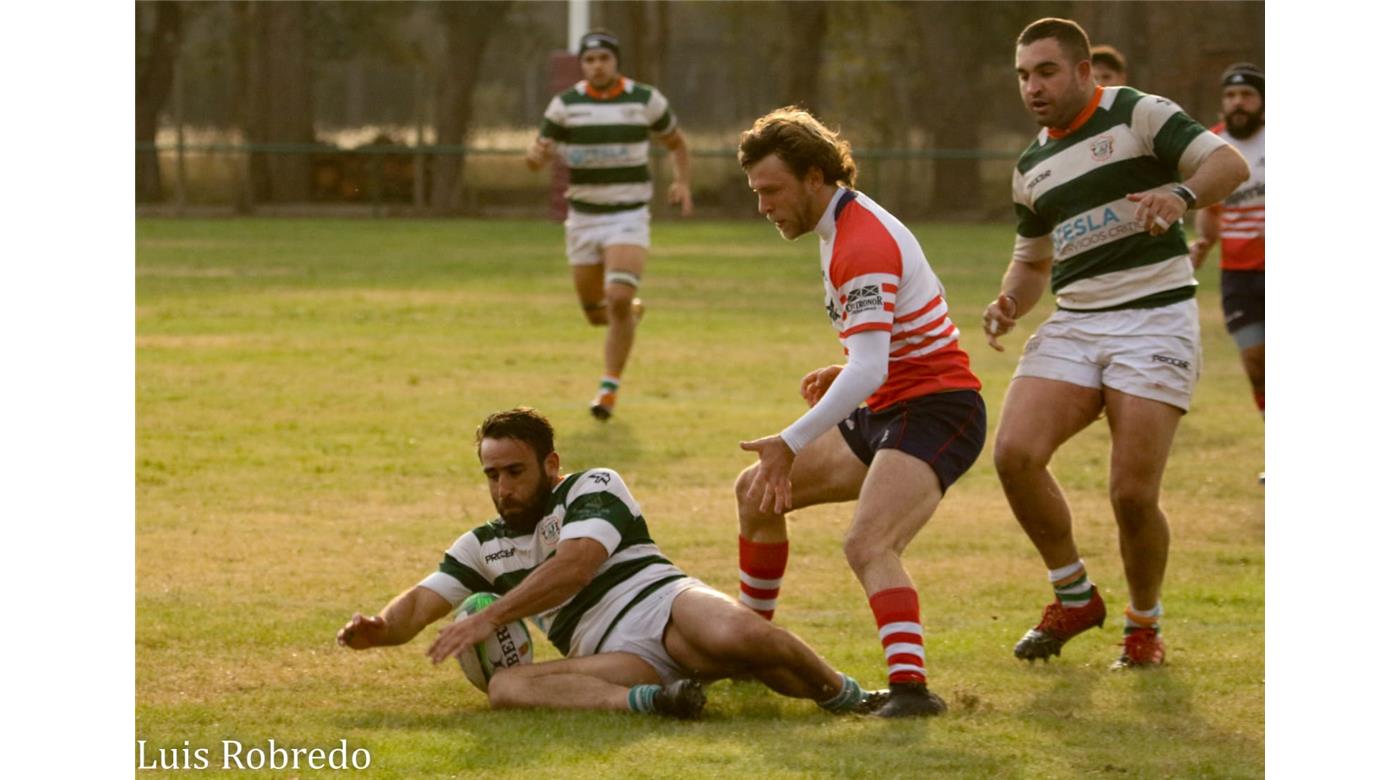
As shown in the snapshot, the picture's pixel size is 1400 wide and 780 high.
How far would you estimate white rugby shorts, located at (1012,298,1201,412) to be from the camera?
673 cm

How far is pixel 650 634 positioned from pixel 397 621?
2.53 feet

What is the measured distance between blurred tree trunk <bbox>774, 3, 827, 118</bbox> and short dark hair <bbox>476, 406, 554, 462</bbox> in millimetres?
34641

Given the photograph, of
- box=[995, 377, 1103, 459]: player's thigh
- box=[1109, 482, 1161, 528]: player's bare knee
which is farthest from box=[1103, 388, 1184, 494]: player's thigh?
box=[995, 377, 1103, 459]: player's thigh

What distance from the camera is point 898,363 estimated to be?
6312mm

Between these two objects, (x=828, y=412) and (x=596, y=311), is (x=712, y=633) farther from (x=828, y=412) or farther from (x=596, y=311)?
(x=596, y=311)

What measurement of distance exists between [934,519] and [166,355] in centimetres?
766

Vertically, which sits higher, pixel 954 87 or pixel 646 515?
pixel 954 87

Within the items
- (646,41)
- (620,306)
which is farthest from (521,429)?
(646,41)

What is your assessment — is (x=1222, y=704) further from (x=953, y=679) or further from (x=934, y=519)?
(x=934, y=519)

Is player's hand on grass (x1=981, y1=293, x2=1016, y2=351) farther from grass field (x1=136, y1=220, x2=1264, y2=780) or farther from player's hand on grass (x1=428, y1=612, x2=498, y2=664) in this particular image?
player's hand on grass (x1=428, y1=612, x2=498, y2=664)

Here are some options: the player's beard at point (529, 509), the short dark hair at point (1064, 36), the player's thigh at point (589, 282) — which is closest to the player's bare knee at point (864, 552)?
the player's beard at point (529, 509)

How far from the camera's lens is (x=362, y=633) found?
6.22m

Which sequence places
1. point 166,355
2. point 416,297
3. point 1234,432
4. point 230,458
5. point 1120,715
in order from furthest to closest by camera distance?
point 416,297, point 166,355, point 1234,432, point 230,458, point 1120,715

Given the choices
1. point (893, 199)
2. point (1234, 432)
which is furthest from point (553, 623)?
point (893, 199)
